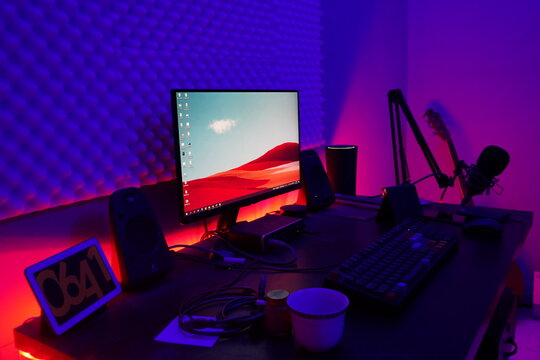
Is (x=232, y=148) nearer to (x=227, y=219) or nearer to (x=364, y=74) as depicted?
(x=227, y=219)

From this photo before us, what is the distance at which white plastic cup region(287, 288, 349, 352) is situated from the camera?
25.9 inches

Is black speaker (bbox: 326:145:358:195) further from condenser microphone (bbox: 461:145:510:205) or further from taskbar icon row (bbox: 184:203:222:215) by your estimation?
taskbar icon row (bbox: 184:203:222:215)

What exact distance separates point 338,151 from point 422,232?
705 mm

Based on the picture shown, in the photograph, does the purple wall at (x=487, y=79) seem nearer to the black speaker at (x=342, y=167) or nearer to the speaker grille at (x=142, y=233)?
the black speaker at (x=342, y=167)

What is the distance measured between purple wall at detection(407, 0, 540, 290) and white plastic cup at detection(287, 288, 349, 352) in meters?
2.27

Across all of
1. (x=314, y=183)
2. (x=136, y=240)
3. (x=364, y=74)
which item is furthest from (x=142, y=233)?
(x=364, y=74)

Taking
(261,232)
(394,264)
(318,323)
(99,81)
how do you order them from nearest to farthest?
1. (318,323)
2. (394,264)
3. (99,81)
4. (261,232)

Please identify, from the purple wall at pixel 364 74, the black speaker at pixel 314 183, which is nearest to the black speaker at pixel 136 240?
the black speaker at pixel 314 183

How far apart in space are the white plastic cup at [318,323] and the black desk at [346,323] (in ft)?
0.07

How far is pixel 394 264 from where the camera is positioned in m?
0.95

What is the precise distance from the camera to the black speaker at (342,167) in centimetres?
181

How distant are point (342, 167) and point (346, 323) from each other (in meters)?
1.12

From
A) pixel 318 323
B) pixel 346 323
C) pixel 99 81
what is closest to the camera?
pixel 318 323

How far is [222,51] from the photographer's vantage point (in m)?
1.42
